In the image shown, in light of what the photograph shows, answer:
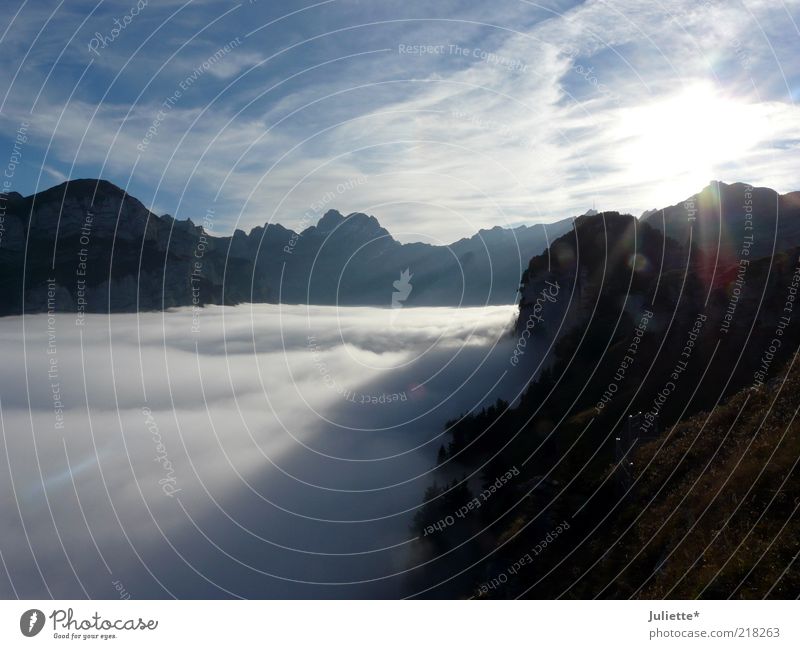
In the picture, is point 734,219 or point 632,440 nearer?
point 632,440

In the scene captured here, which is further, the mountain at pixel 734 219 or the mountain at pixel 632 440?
the mountain at pixel 734 219

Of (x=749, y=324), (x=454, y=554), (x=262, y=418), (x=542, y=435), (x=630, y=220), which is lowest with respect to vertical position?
(x=262, y=418)

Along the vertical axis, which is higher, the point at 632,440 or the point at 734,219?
the point at 734,219

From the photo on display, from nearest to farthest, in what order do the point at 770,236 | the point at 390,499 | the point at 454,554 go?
the point at 454,554 → the point at 390,499 → the point at 770,236

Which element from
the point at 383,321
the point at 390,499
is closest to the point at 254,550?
the point at 390,499

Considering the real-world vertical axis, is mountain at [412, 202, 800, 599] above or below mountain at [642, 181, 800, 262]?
below

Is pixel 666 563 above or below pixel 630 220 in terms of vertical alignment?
below

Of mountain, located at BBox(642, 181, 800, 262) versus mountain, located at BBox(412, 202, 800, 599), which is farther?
mountain, located at BBox(642, 181, 800, 262)

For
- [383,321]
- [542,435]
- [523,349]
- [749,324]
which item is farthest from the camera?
[383,321]

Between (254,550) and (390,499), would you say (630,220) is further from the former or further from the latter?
(254,550)

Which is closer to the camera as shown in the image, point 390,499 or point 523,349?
point 390,499

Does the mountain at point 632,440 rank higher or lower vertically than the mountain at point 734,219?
lower
